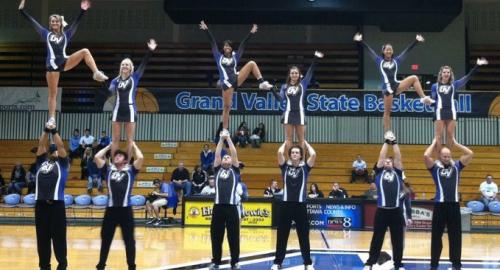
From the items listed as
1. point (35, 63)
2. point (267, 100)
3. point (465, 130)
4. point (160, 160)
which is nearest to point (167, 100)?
point (160, 160)

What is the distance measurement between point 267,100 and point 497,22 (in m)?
11.6

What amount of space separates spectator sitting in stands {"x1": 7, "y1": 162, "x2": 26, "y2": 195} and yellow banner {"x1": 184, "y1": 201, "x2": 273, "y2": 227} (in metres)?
6.51

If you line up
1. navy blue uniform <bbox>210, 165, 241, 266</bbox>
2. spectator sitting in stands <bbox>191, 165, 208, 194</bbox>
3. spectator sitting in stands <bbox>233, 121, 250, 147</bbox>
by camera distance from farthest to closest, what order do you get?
spectator sitting in stands <bbox>233, 121, 250, 147</bbox>, spectator sitting in stands <bbox>191, 165, 208, 194</bbox>, navy blue uniform <bbox>210, 165, 241, 266</bbox>

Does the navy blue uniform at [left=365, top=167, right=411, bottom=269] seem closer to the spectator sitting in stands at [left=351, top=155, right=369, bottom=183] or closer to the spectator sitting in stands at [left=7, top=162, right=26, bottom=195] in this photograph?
the spectator sitting in stands at [left=351, top=155, right=369, bottom=183]

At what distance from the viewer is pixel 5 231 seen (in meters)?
15.6

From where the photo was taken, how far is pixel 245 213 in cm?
1764

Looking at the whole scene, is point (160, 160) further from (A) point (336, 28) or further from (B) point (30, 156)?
(A) point (336, 28)

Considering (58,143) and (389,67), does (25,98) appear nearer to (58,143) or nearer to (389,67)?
(58,143)

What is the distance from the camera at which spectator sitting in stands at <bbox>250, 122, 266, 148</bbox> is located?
904 inches

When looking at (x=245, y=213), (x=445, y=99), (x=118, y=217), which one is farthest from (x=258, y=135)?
(x=118, y=217)

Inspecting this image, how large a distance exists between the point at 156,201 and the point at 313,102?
794 centimetres

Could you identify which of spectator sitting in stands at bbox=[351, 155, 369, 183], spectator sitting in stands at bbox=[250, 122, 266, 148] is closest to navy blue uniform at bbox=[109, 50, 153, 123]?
spectator sitting in stands at bbox=[351, 155, 369, 183]

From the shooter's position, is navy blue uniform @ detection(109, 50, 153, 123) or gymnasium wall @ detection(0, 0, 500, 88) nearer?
navy blue uniform @ detection(109, 50, 153, 123)

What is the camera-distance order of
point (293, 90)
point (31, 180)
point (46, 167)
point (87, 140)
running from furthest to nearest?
point (87, 140), point (31, 180), point (293, 90), point (46, 167)
